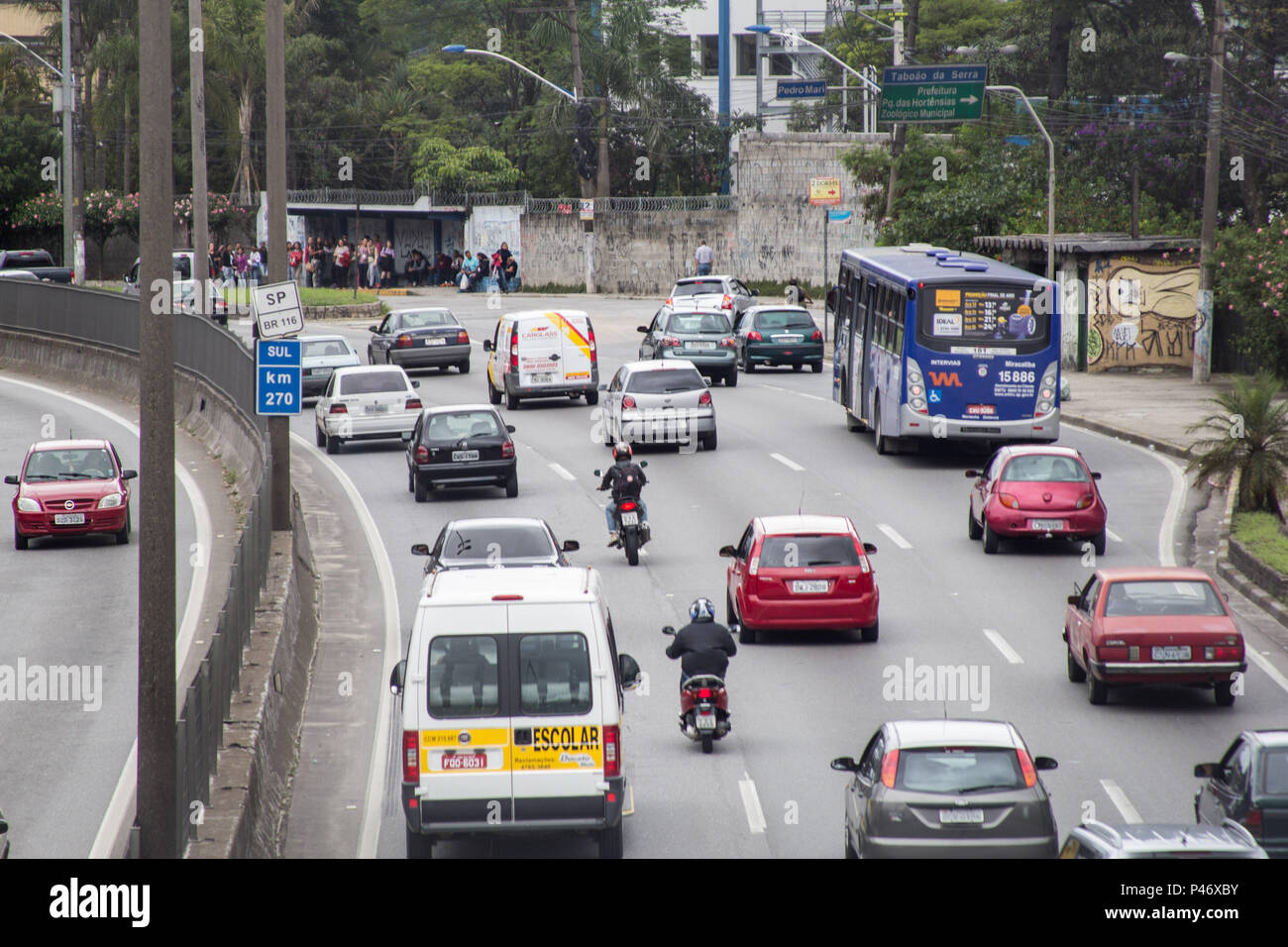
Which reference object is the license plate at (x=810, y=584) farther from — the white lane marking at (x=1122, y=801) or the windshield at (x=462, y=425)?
the windshield at (x=462, y=425)

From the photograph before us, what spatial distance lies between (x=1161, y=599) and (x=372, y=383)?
65.6ft

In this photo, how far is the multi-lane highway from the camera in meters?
14.7

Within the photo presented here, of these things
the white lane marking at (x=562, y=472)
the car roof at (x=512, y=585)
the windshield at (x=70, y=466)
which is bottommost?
the white lane marking at (x=562, y=472)

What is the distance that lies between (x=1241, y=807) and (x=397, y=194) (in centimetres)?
6808

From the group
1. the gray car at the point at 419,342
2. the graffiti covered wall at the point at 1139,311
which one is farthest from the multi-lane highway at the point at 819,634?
the graffiti covered wall at the point at 1139,311

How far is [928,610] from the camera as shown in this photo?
2167cm

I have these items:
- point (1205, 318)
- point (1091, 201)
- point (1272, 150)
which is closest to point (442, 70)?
point (1091, 201)

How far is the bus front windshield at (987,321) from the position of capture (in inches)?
1207

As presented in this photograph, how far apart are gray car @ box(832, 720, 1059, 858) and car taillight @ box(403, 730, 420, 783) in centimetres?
302

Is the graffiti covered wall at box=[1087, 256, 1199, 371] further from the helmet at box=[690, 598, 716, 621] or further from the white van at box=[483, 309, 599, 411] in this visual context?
the helmet at box=[690, 598, 716, 621]

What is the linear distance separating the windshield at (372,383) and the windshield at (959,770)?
23.6 m

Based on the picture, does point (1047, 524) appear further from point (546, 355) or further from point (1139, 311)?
point (1139, 311)

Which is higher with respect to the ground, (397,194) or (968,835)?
(397,194)

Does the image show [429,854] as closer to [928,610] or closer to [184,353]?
[928,610]
